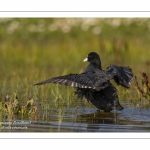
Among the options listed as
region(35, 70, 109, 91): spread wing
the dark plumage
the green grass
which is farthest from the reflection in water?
the green grass

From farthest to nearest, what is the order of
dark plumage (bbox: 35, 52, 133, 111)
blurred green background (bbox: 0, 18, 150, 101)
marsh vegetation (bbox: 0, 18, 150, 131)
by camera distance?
1. blurred green background (bbox: 0, 18, 150, 101)
2. marsh vegetation (bbox: 0, 18, 150, 131)
3. dark plumage (bbox: 35, 52, 133, 111)

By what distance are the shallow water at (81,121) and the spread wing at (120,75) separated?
1.60 ft

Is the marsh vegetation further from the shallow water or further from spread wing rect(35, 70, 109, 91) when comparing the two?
spread wing rect(35, 70, 109, 91)

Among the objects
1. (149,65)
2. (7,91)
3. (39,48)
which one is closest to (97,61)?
(7,91)

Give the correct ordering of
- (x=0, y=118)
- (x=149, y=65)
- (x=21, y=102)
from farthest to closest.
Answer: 1. (x=149, y=65)
2. (x=21, y=102)
3. (x=0, y=118)

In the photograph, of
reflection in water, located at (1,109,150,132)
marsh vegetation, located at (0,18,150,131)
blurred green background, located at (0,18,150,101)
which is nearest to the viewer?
reflection in water, located at (1,109,150,132)

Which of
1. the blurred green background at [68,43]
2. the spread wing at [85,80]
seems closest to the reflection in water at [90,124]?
the spread wing at [85,80]

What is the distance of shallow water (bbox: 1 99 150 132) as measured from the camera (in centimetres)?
798

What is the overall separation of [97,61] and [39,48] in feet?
19.5

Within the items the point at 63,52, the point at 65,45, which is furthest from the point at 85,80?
the point at 65,45

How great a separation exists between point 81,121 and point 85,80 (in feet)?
2.52
